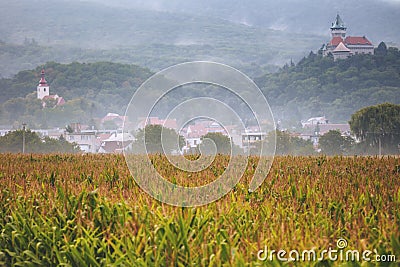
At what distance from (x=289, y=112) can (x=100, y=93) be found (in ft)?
182

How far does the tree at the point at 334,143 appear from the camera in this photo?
308ft

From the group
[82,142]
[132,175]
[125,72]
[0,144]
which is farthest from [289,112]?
[132,175]

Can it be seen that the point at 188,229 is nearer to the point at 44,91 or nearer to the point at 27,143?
the point at 27,143

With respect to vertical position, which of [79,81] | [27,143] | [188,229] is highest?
[79,81]

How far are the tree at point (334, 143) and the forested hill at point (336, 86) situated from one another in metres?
59.5

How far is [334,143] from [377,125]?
888 cm

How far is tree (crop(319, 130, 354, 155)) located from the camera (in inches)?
3698

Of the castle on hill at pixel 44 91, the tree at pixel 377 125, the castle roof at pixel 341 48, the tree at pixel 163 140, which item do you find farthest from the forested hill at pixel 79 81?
the tree at pixel 163 140

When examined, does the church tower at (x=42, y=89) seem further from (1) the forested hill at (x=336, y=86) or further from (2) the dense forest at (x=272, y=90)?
(1) the forested hill at (x=336, y=86)

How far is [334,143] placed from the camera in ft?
326

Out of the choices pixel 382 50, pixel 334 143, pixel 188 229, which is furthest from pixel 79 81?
pixel 188 229

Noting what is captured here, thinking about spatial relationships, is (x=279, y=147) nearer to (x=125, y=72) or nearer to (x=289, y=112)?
(x=289, y=112)

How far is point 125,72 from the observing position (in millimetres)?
187125

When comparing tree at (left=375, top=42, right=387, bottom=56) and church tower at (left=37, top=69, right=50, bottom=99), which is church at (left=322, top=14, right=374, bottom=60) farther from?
church tower at (left=37, top=69, right=50, bottom=99)
